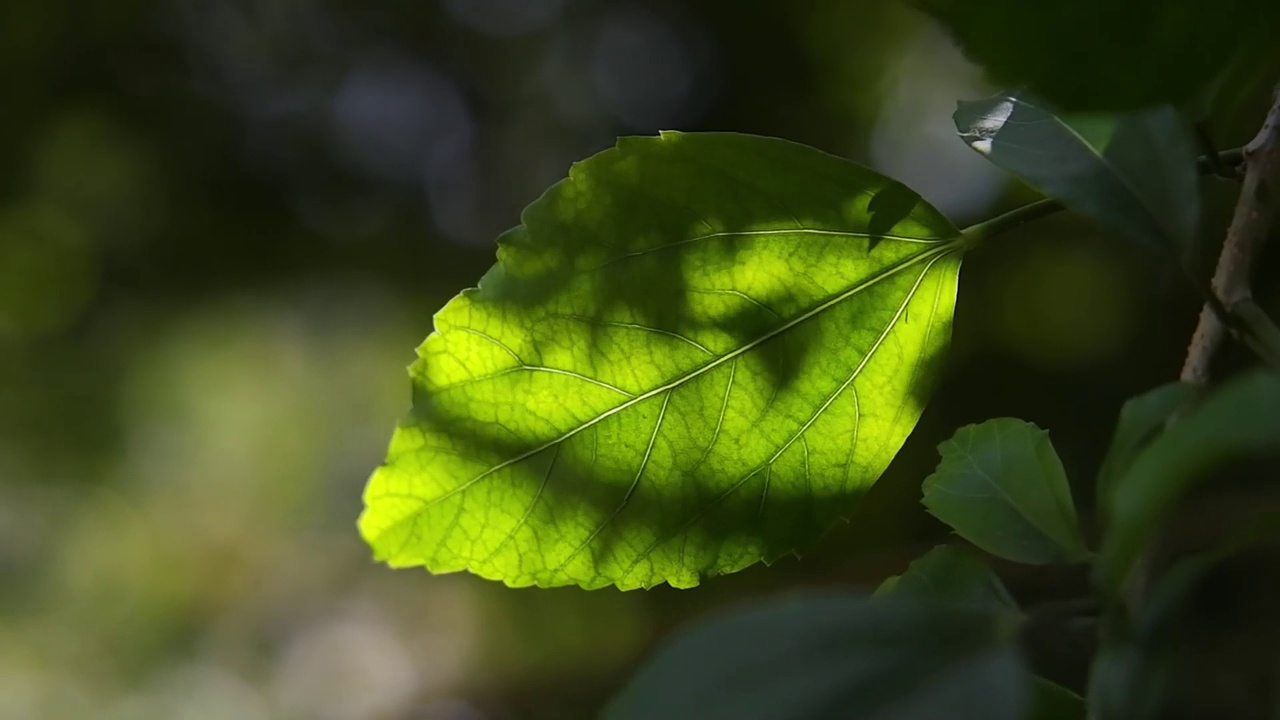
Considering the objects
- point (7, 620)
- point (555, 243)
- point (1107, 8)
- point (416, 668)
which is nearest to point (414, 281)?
point (416, 668)

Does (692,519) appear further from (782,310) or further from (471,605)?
(471,605)

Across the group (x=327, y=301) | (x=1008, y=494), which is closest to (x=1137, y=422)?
(x=1008, y=494)

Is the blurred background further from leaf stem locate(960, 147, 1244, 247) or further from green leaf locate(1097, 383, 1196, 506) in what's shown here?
green leaf locate(1097, 383, 1196, 506)

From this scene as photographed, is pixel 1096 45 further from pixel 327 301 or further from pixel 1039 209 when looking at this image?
pixel 327 301

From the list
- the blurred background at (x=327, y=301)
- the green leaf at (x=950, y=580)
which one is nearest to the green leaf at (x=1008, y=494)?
the green leaf at (x=950, y=580)

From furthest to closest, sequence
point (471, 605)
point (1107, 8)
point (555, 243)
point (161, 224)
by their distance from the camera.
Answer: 1. point (471, 605)
2. point (161, 224)
3. point (555, 243)
4. point (1107, 8)

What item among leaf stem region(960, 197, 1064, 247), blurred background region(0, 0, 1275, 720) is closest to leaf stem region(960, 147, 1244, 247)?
leaf stem region(960, 197, 1064, 247)
